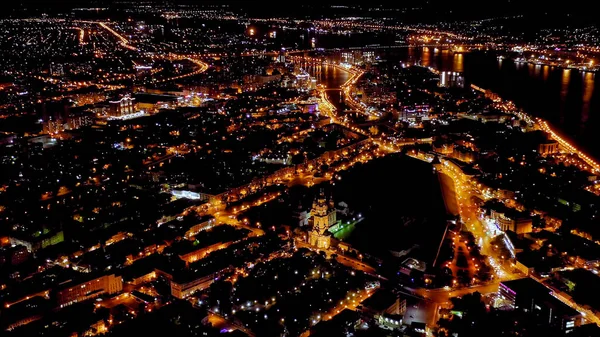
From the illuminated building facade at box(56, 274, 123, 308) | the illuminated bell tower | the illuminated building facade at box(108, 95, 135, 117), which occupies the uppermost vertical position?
the illuminated building facade at box(108, 95, 135, 117)

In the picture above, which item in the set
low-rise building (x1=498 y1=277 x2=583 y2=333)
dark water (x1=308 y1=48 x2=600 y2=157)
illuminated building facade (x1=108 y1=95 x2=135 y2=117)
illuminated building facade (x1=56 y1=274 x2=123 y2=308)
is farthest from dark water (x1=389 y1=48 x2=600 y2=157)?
illuminated building facade (x1=108 y1=95 x2=135 y2=117)

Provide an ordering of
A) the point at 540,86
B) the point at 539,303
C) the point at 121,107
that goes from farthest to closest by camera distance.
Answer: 1. the point at 540,86
2. the point at 121,107
3. the point at 539,303

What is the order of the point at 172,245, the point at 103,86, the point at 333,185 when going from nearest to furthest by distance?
the point at 172,245 → the point at 333,185 → the point at 103,86

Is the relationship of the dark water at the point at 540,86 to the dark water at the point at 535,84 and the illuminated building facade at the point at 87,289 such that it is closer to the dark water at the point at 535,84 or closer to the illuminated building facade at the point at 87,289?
the dark water at the point at 535,84

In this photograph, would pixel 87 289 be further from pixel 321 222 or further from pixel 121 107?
pixel 121 107

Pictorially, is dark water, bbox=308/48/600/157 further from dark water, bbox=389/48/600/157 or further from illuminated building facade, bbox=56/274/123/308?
illuminated building facade, bbox=56/274/123/308

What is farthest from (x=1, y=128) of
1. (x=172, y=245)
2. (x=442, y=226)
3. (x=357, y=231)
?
(x=442, y=226)

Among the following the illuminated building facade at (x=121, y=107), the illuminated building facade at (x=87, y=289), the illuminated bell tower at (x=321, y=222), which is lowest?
the illuminated building facade at (x=87, y=289)

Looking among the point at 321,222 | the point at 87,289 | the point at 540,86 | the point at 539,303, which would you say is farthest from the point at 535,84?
the point at 87,289

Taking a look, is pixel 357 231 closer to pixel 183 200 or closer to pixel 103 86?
pixel 183 200

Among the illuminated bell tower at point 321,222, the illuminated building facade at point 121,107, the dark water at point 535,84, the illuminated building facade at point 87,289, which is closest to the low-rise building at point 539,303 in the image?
the illuminated bell tower at point 321,222

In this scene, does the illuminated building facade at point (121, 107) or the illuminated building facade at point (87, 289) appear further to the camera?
the illuminated building facade at point (121, 107)
